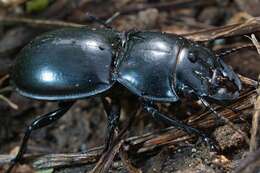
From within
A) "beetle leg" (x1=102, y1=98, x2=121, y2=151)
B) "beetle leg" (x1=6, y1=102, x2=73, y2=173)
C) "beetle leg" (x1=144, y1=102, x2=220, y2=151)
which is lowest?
"beetle leg" (x1=6, y1=102, x2=73, y2=173)

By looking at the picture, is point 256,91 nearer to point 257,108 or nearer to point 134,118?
point 257,108

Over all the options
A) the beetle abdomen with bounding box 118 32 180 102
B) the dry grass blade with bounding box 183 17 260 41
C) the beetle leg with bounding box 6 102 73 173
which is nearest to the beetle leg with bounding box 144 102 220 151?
the beetle abdomen with bounding box 118 32 180 102

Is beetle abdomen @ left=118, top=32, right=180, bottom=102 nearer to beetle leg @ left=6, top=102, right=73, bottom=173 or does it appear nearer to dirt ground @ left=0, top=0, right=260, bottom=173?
dirt ground @ left=0, top=0, right=260, bottom=173

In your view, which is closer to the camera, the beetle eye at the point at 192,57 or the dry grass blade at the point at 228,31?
the beetle eye at the point at 192,57

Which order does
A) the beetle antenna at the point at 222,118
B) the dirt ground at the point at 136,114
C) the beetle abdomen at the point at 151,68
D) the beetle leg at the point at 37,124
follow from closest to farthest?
the beetle antenna at the point at 222,118
the dirt ground at the point at 136,114
the beetle abdomen at the point at 151,68
the beetle leg at the point at 37,124

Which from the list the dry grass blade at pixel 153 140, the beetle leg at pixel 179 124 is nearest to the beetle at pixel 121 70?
the beetle leg at pixel 179 124

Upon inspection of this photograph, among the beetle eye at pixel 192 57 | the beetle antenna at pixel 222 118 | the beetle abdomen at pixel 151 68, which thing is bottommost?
the beetle antenna at pixel 222 118

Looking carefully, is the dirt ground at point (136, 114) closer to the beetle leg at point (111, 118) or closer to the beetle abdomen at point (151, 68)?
the beetle leg at point (111, 118)
